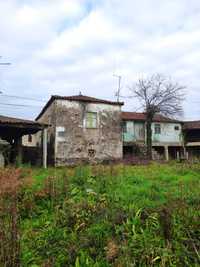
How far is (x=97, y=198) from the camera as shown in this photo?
731 cm

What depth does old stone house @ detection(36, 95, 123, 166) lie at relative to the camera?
22203mm

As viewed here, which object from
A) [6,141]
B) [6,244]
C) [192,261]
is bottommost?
[192,261]

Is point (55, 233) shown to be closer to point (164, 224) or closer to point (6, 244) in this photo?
point (6, 244)

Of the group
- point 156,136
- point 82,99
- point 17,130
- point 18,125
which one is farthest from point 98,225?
point 156,136

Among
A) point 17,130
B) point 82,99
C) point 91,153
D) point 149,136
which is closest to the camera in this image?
point 17,130

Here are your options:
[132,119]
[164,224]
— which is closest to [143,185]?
[164,224]

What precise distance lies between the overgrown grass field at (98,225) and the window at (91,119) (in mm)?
15055

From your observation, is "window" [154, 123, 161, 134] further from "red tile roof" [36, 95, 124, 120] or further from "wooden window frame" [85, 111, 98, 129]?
"wooden window frame" [85, 111, 98, 129]

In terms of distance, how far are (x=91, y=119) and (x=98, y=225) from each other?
59.5 ft

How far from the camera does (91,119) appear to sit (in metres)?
23.6

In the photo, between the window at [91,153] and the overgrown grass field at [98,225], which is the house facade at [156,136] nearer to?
the window at [91,153]

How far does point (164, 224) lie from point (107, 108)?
1934cm

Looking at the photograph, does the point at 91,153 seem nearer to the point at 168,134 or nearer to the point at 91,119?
the point at 91,119

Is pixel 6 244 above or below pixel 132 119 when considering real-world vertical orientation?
below
